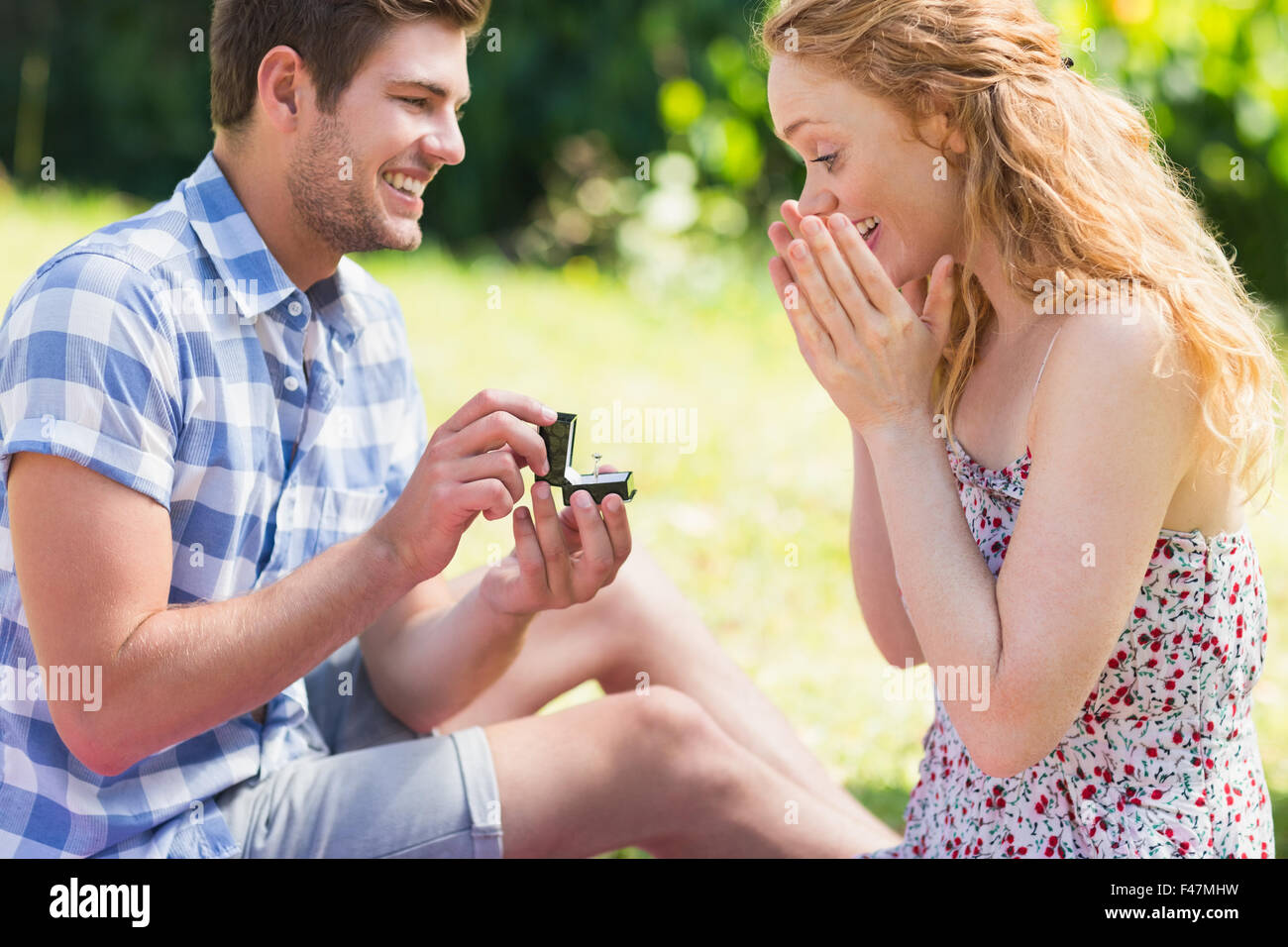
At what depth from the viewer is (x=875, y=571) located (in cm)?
249

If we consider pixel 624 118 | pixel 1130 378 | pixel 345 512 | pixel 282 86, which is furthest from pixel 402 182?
pixel 624 118

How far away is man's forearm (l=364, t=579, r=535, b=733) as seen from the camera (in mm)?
2453

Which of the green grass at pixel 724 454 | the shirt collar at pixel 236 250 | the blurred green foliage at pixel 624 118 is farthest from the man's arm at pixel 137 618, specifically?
the blurred green foliage at pixel 624 118

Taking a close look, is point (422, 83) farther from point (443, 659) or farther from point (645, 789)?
point (645, 789)

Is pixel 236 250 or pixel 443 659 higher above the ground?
pixel 236 250

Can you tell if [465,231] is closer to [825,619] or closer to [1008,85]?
[825,619]

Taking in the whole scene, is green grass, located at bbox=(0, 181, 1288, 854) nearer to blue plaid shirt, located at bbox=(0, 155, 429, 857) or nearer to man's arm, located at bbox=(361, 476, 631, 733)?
man's arm, located at bbox=(361, 476, 631, 733)

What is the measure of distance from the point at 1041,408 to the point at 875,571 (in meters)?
0.63

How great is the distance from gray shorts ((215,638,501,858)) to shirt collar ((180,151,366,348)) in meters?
0.80

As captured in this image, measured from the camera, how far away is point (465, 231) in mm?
8328

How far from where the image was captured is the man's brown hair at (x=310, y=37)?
92.7 inches

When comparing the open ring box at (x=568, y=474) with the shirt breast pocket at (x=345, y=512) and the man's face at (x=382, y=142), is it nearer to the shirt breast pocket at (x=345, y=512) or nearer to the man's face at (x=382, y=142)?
the shirt breast pocket at (x=345, y=512)
